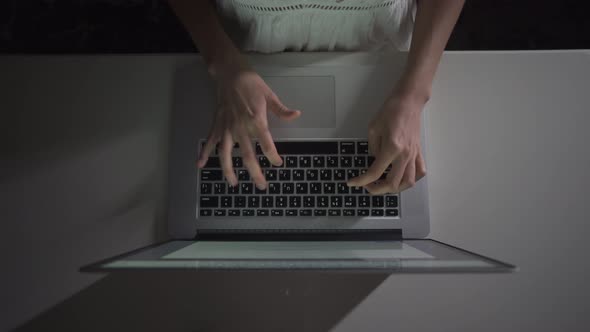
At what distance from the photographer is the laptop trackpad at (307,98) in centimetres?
59

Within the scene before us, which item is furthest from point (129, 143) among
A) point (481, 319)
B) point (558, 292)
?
point (558, 292)

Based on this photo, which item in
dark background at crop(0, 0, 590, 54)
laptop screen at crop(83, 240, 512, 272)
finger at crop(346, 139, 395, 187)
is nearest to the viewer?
laptop screen at crop(83, 240, 512, 272)

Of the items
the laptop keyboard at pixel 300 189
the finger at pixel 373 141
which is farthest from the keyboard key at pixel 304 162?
the finger at pixel 373 141

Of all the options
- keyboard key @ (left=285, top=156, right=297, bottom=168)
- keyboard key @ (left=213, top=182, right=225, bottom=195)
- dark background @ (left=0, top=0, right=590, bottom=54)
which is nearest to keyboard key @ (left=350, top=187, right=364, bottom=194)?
keyboard key @ (left=285, top=156, right=297, bottom=168)

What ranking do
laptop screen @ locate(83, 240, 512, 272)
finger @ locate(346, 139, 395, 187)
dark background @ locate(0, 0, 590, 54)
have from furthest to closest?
1. dark background @ locate(0, 0, 590, 54)
2. finger @ locate(346, 139, 395, 187)
3. laptop screen @ locate(83, 240, 512, 272)

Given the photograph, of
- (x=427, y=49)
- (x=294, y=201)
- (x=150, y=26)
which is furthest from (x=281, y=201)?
(x=150, y=26)

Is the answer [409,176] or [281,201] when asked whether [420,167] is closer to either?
[409,176]

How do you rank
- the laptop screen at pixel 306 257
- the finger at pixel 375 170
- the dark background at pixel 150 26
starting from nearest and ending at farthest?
the laptop screen at pixel 306 257
the finger at pixel 375 170
the dark background at pixel 150 26

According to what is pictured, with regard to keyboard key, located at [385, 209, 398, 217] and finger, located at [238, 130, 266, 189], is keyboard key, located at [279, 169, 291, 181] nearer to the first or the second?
finger, located at [238, 130, 266, 189]

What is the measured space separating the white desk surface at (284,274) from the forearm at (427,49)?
6 cm

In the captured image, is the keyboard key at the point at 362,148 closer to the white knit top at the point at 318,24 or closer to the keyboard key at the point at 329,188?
the keyboard key at the point at 329,188

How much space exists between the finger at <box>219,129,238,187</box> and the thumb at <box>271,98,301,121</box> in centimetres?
8

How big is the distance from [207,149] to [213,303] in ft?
0.86

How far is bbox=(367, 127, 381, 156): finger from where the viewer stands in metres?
0.55
